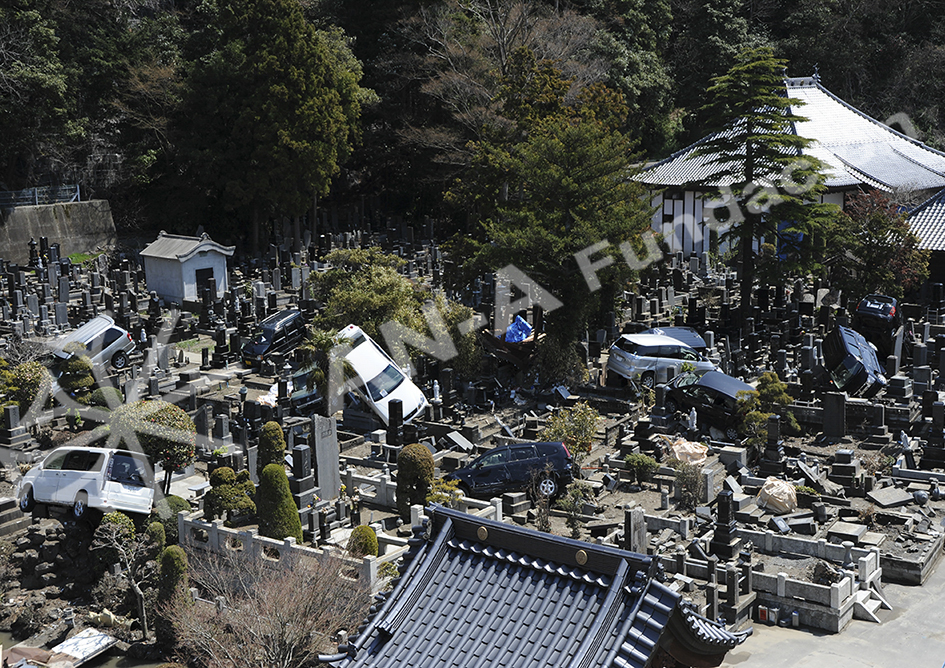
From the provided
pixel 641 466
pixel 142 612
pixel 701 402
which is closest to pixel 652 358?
→ pixel 701 402

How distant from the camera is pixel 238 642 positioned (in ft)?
49.1

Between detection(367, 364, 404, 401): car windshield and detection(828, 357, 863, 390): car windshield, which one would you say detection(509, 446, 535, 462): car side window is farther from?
detection(828, 357, 863, 390): car windshield

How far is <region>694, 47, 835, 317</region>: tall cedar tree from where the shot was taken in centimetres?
3139

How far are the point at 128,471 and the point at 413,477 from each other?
18.4ft

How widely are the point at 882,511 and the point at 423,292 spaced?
46.5 ft

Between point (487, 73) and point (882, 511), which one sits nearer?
point (882, 511)

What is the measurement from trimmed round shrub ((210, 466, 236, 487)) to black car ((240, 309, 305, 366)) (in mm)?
10322

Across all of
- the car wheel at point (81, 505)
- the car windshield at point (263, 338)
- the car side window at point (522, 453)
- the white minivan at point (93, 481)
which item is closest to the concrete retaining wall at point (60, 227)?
the car windshield at point (263, 338)

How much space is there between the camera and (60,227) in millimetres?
44875

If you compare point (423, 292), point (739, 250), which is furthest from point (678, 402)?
point (739, 250)

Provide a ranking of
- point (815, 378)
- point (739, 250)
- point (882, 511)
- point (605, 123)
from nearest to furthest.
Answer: point (882, 511)
point (815, 378)
point (605, 123)
point (739, 250)

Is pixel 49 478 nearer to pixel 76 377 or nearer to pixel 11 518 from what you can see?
pixel 11 518

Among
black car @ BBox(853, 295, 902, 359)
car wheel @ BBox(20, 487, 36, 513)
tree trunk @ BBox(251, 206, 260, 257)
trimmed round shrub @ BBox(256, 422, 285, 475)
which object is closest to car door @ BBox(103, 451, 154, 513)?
car wheel @ BBox(20, 487, 36, 513)

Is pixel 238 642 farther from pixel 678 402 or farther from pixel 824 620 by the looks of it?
pixel 678 402
